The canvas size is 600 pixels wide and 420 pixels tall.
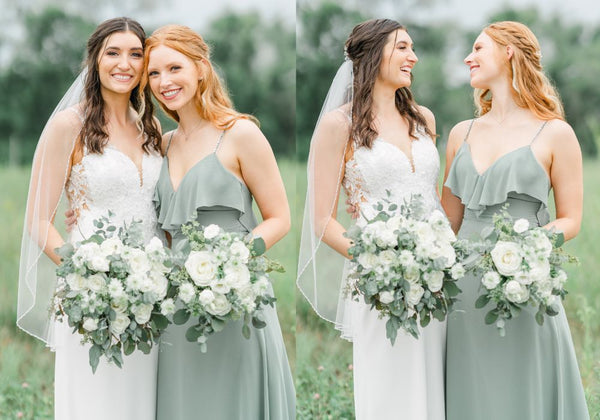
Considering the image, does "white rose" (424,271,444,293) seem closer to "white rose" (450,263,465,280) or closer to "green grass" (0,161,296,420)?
"white rose" (450,263,465,280)

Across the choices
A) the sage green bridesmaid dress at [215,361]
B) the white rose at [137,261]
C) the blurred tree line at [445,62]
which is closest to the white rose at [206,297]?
the white rose at [137,261]

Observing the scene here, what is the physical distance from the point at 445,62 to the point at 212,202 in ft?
18.1

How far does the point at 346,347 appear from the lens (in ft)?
22.6

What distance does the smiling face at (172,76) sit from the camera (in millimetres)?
4098

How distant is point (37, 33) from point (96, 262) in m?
7.95

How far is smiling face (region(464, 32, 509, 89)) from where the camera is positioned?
421cm

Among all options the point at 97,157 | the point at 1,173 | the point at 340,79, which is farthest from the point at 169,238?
the point at 1,173

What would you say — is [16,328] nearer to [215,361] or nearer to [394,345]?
[215,361]

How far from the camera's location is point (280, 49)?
10.6 metres

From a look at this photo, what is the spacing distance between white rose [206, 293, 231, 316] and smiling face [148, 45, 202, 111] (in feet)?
3.79

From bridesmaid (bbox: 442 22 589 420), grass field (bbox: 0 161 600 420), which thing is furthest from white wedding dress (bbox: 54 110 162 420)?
bridesmaid (bbox: 442 22 589 420)

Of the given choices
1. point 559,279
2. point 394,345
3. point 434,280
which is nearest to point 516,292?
point 559,279

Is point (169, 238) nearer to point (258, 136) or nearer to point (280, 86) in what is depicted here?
point (258, 136)

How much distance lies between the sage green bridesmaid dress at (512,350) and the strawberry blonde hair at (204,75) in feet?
4.50
